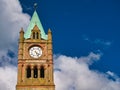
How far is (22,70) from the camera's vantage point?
59281mm

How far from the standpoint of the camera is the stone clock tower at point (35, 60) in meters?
57.8

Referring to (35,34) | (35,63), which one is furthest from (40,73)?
(35,34)

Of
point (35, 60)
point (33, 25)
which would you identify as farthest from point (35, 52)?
point (33, 25)

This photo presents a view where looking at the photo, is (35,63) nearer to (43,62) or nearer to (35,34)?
(43,62)

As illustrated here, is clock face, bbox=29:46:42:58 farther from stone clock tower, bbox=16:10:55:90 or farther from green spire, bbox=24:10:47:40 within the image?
green spire, bbox=24:10:47:40

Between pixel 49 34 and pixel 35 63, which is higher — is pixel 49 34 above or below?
above

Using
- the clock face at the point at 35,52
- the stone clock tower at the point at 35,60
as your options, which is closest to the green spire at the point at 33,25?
the stone clock tower at the point at 35,60

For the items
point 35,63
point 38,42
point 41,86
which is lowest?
point 41,86

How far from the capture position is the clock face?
60438 mm

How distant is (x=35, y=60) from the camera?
6003cm

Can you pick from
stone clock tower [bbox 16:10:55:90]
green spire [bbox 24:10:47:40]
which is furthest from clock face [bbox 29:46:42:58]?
green spire [bbox 24:10:47:40]

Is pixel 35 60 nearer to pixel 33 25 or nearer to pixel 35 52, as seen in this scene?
pixel 35 52

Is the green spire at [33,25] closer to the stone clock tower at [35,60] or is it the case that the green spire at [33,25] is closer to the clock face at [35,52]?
the stone clock tower at [35,60]

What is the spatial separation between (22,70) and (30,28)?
336 inches
